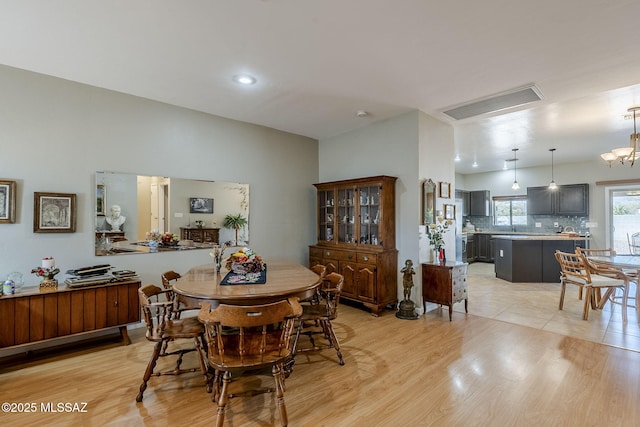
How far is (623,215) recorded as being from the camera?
23.0ft

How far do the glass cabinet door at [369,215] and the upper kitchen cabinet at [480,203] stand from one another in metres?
6.29

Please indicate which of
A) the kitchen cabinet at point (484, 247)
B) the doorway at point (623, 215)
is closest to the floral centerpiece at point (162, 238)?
the kitchen cabinet at point (484, 247)

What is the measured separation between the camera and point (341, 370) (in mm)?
2607

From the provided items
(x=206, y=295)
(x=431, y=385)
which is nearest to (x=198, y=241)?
(x=206, y=295)

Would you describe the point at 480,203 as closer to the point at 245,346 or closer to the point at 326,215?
the point at 326,215

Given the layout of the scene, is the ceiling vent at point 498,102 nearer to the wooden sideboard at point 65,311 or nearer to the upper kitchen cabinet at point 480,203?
the wooden sideboard at point 65,311

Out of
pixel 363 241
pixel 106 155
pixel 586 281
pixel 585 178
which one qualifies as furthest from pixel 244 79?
pixel 585 178

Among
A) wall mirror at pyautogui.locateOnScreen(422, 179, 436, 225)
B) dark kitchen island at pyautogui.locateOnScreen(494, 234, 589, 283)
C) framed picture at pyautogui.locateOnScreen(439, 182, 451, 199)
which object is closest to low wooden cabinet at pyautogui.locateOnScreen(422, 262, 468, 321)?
wall mirror at pyautogui.locateOnScreen(422, 179, 436, 225)

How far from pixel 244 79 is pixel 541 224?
8.68 metres

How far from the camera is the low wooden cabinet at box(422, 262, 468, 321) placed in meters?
3.88

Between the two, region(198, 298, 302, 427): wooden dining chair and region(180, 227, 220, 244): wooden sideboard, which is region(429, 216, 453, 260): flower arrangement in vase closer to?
region(198, 298, 302, 427): wooden dining chair

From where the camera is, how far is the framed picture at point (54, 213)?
3049 mm

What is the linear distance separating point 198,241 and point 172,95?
189cm

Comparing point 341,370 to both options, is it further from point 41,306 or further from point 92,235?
point 92,235
